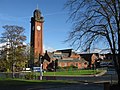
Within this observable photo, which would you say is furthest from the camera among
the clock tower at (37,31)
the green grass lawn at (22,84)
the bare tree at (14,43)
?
the clock tower at (37,31)

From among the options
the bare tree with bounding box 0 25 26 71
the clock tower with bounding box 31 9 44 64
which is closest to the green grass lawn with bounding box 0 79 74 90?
the bare tree with bounding box 0 25 26 71

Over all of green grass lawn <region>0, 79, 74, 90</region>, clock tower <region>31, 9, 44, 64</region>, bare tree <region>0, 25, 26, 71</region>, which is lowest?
green grass lawn <region>0, 79, 74, 90</region>

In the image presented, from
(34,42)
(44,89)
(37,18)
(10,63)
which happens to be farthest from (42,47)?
(44,89)

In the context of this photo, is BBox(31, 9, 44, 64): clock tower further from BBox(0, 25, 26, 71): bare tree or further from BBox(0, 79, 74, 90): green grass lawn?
BBox(0, 79, 74, 90): green grass lawn

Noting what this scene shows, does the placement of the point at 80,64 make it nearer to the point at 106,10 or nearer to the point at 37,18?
the point at 37,18

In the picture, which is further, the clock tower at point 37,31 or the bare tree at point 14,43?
the clock tower at point 37,31

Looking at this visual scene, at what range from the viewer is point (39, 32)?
6068 inches

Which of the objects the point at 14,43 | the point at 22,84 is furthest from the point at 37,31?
the point at 22,84

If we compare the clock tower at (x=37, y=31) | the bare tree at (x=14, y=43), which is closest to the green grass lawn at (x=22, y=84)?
the bare tree at (x=14, y=43)

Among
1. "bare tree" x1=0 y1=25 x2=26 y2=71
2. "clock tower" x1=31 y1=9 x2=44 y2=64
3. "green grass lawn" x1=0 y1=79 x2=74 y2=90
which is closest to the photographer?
"green grass lawn" x1=0 y1=79 x2=74 y2=90

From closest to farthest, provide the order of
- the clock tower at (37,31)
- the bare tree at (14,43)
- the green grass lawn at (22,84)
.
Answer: the green grass lawn at (22,84)
the bare tree at (14,43)
the clock tower at (37,31)

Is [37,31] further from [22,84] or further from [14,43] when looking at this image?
[22,84]

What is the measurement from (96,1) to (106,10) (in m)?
1.16

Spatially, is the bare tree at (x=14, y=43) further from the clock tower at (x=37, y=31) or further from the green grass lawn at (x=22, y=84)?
the clock tower at (x=37, y=31)
